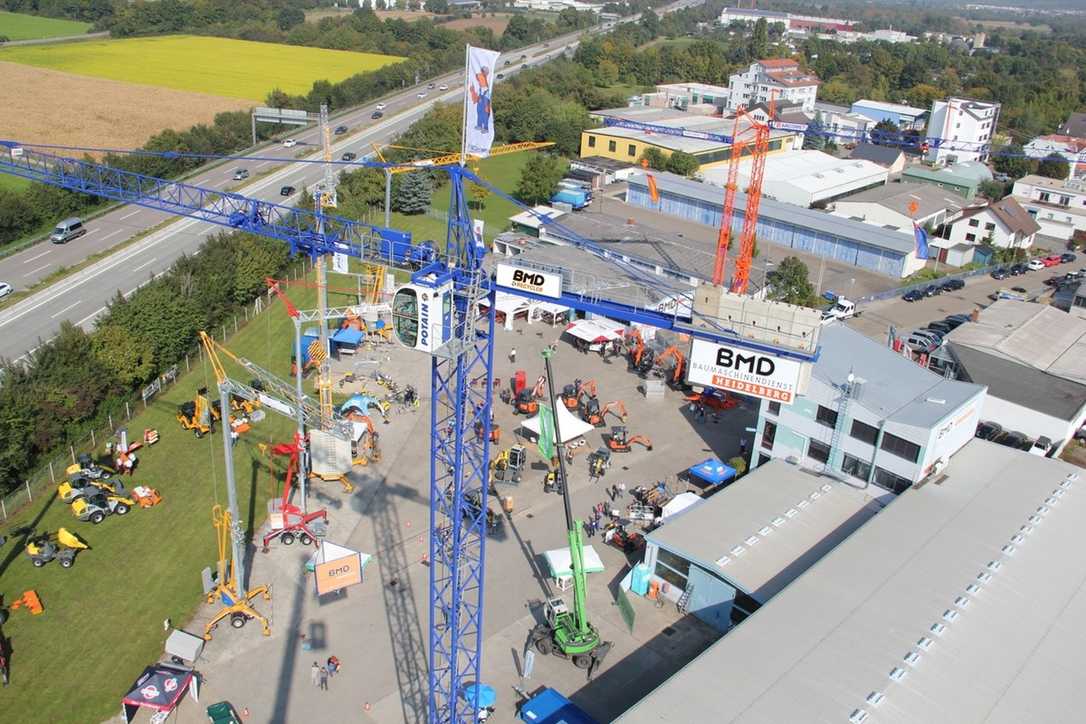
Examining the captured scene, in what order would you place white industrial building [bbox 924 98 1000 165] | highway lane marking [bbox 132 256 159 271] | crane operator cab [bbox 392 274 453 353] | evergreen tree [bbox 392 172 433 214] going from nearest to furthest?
1. crane operator cab [bbox 392 274 453 353]
2. highway lane marking [bbox 132 256 159 271]
3. evergreen tree [bbox 392 172 433 214]
4. white industrial building [bbox 924 98 1000 165]

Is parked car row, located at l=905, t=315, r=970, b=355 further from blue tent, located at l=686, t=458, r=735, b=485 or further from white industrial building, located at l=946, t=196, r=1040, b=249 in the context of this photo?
white industrial building, located at l=946, t=196, r=1040, b=249

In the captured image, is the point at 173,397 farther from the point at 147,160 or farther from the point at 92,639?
the point at 147,160

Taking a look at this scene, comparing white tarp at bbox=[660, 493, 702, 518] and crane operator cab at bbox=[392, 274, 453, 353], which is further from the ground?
crane operator cab at bbox=[392, 274, 453, 353]

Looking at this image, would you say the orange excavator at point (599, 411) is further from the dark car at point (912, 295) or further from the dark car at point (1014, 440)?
the dark car at point (912, 295)

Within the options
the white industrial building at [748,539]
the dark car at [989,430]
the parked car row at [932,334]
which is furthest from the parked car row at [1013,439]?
the white industrial building at [748,539]

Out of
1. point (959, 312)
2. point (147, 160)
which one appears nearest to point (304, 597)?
point (959, 312)

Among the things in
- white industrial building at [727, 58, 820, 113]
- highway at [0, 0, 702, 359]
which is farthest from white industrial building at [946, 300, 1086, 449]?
white industrial building at [727, 58, 820, 113]

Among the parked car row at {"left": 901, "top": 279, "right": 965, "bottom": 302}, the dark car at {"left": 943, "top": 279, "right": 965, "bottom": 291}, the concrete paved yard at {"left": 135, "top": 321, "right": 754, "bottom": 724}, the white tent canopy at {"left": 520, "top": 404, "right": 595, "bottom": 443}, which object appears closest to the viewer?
the concrete paved yard at {"left": 135, "top": 321, "right": 754, "bottom": 724}
